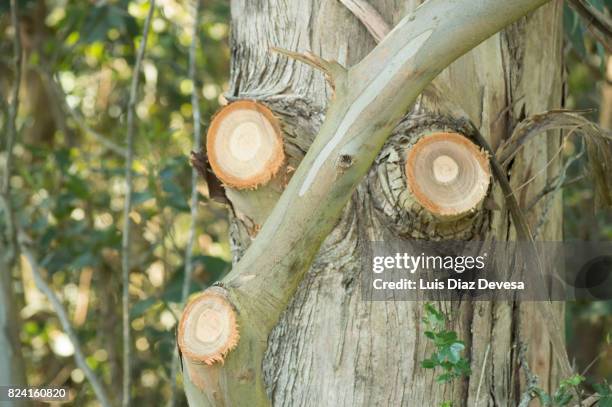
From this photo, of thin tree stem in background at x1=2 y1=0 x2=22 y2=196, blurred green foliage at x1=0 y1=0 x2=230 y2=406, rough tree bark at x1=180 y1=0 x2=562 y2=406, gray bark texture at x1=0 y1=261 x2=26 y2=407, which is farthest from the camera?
blurred green foliage at x1=0 y1=0 x2=230 y2=406

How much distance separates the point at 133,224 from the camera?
8.17 feet

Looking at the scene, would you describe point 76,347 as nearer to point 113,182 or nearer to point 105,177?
point 105,177

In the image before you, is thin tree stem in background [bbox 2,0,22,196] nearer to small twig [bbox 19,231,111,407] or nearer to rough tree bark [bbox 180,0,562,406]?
small twig [bbox 19,231,111,407]

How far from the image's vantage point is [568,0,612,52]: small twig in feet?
3.49

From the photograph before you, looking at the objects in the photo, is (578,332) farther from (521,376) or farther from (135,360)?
(521,376)

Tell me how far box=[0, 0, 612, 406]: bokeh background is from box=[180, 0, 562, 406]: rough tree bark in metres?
0.88

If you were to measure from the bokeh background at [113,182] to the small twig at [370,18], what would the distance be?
0.96 m

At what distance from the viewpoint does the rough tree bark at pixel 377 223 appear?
0.94 m

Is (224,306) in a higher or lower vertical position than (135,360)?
lower

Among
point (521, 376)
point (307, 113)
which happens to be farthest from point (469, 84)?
point (521, 376)

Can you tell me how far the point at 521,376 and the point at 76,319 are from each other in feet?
6.43

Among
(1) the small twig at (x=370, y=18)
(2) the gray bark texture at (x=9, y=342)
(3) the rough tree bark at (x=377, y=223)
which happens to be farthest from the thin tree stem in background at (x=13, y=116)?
(1) the small twig at (x=370, y=18)

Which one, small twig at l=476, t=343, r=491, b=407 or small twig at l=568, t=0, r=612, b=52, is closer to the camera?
small twig at l=476, t=343, r=491, b=407

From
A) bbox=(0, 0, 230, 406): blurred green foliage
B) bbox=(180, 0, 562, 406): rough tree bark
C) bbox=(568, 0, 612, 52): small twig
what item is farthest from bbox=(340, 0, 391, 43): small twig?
bbox=(0, 0, 230, 406): blurred green foliage
